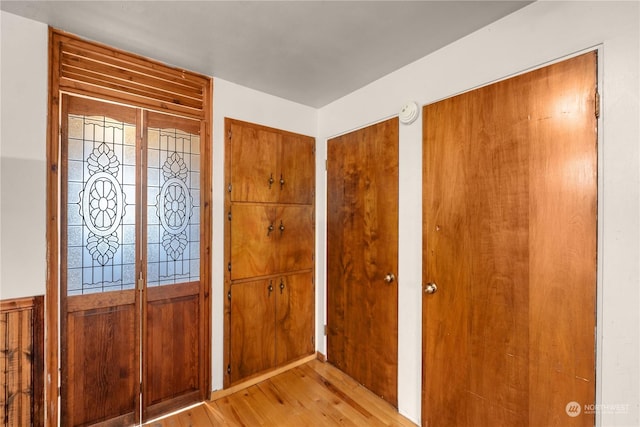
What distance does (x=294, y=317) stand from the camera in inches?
99.0

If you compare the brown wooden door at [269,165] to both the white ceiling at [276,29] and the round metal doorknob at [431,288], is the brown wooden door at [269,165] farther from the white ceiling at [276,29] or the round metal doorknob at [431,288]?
the round metal doorknob at [431,288]

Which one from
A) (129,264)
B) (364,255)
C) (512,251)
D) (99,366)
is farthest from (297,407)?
(512,251)

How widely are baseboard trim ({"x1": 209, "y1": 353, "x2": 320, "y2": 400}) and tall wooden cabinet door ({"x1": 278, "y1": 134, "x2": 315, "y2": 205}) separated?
145 cm

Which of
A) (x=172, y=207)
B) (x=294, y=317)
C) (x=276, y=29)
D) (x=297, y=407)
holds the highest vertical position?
(x=276, y=29)

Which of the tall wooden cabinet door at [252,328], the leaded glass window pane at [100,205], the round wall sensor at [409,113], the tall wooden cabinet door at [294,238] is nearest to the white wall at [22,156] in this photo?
the leaded glass window pane at [100,205]

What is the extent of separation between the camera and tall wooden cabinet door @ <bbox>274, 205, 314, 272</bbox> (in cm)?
241

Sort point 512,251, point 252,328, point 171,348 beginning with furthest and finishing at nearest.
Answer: point 252,328 → point 171,348 → point 512,251

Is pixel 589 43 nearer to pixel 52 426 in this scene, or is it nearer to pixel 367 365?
pixel 367 365

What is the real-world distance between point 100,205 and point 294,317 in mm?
A: 1703

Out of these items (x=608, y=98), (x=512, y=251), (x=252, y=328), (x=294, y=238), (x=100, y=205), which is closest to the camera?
(x=608, y=98)

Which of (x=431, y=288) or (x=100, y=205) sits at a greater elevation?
(x=100, y=205)

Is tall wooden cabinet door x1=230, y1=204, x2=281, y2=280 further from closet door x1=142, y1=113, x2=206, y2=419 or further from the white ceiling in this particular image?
the white ceiling

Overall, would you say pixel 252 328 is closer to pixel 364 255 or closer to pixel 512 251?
pixel 364 255

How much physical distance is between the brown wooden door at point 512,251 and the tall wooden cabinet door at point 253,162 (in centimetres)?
125
